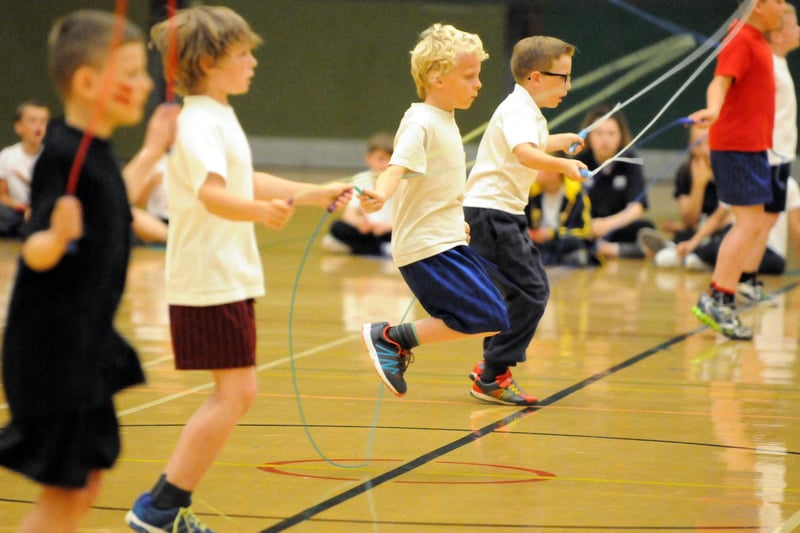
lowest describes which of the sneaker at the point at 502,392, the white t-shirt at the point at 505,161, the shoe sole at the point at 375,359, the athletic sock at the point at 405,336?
the sneaker at the point at 502,392

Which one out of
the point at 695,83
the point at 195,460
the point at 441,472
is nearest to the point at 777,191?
the point at 441,472

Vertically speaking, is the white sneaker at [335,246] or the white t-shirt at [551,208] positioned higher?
the white t-shirt at [551,208]

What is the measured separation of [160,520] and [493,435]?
1433mm

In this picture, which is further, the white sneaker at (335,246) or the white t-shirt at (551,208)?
the white sneaker at (335,246)

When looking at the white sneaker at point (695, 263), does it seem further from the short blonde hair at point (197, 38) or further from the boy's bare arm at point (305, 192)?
the short blonde hair at point (197, 38)

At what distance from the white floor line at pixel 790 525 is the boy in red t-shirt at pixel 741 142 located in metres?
2.92

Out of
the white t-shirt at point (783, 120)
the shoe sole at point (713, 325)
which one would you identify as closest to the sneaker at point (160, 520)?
the shoe sole at point (713, 325)

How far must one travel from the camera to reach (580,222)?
9.10 metres

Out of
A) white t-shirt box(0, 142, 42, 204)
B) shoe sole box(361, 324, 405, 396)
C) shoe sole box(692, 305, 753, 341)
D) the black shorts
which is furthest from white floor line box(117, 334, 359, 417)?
white t-shirt box(0, 142, 42, 204)

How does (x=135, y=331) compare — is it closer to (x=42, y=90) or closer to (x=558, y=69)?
(x=558, y=69)

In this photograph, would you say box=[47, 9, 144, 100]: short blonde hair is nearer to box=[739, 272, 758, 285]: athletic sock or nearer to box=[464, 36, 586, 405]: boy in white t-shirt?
box=[464, 36, 586, 405]: boy in white t-shirt

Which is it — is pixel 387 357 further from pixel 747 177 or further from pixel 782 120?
pixel 782 120

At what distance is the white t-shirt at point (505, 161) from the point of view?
4293 millimetres

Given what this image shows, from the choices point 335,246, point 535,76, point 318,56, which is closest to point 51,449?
point 535,76
